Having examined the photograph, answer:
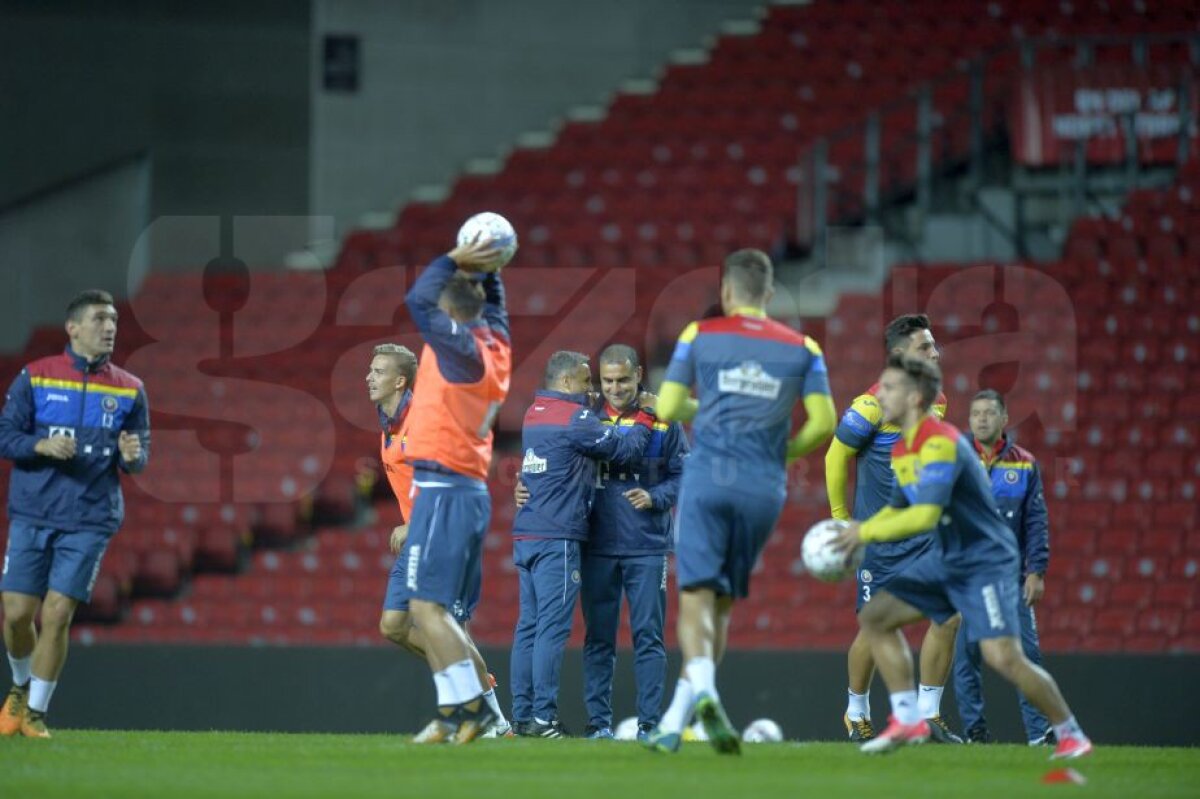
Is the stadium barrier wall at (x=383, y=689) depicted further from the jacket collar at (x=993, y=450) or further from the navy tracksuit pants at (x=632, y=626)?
the navy tracksuit pants at (x=632, y=626)

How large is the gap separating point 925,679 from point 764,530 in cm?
259

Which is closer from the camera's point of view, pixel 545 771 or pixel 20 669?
pixel 545 771

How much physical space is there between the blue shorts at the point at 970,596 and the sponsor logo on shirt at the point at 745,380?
3.73ft

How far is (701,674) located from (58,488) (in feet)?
12.7

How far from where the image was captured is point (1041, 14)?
69.1 feet

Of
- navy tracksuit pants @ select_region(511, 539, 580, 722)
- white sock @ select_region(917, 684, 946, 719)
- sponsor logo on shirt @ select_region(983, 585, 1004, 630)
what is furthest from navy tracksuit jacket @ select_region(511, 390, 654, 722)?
sponsor logo on shirt @ select_region(983, 585, 1004, 630)

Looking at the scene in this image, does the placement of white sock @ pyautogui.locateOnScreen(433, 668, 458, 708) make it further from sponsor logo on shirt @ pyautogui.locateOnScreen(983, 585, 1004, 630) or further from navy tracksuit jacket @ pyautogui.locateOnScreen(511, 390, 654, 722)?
sponsor logo on shirt @ pyautogui.locateOnScreen(983, 585, 1004, 630)

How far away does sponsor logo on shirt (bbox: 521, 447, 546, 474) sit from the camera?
34.3 feet

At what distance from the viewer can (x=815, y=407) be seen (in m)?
7.83

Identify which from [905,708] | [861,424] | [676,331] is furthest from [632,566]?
[676,331]

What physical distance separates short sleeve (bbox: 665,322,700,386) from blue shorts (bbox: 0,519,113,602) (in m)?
3.56

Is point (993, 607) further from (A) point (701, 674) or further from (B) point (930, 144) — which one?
(B) point (930, 144)

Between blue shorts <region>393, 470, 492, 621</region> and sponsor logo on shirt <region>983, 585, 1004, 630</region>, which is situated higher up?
blue shorts <region>393, 470, 492, 621</region>

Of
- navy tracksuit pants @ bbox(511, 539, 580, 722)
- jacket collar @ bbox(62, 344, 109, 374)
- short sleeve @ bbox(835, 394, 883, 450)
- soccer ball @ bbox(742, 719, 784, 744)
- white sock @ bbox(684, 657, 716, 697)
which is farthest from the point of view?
soccer ball @ bbox(742, 719, 784, 744)
